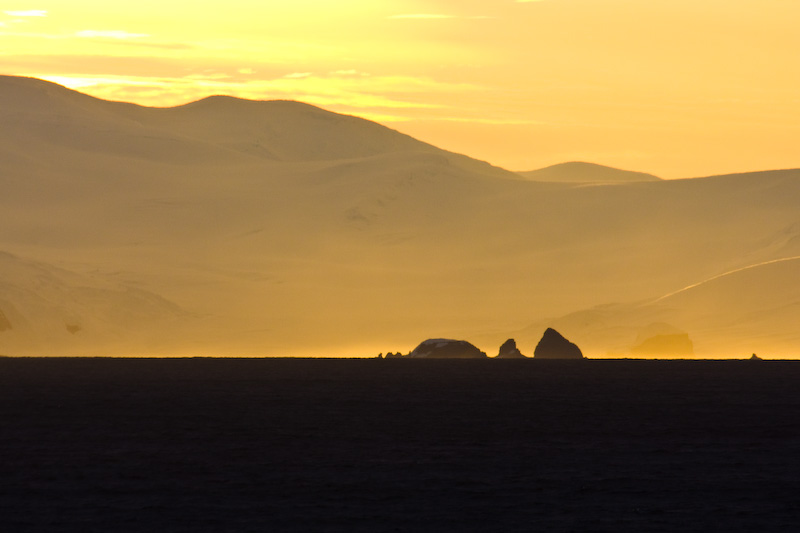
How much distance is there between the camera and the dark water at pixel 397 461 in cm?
5225

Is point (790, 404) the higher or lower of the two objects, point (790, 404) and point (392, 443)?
the higher

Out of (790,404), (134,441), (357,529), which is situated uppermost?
(790,404)

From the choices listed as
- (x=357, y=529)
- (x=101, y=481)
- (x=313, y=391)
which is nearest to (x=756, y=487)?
(x=357, y=529)

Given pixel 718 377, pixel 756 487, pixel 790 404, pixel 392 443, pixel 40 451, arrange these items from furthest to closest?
1. pixel 718 377
2. pixel 790 404
3. pixel 392 443
4. pixel 40 451
5. pixel 756 487

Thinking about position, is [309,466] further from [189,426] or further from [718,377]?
[718,377]

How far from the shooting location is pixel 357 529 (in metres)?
49.8

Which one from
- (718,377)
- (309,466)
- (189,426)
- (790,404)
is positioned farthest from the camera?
(718,377)

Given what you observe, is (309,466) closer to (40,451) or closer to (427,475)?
(427,475)

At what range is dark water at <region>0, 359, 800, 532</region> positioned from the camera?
Answer: 52250mm

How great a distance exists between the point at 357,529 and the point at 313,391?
76.4 metres

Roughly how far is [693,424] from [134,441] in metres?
35.1

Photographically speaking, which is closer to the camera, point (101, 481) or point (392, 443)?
point (101, 481)

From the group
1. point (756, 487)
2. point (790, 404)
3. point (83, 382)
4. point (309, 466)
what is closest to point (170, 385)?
point (83, 382)

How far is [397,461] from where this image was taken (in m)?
67.2
